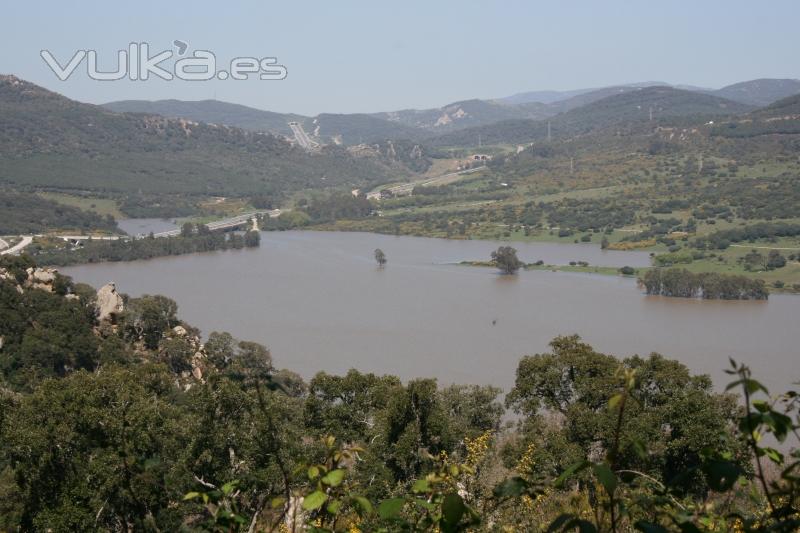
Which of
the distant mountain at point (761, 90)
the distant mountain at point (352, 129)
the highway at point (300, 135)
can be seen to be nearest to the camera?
the highway at point (300, 135)

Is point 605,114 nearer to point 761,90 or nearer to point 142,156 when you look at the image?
point 142,156

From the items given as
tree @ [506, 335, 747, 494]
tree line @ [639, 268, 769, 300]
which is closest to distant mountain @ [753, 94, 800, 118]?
tree line @ [639, 268, 769, 300]

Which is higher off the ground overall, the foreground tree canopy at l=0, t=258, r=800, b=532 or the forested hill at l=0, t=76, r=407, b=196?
the forested hill at l=0, t=76, r=407, b=196

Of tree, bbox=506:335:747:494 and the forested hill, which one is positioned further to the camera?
the forested hill

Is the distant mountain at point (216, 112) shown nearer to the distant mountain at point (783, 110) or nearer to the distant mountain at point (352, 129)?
the distant mountain at point (352, 129)

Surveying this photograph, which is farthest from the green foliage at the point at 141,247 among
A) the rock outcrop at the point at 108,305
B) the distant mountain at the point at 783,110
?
the distant mountain at the point at 783,110

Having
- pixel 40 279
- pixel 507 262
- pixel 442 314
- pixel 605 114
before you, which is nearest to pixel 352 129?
pixel 605 114

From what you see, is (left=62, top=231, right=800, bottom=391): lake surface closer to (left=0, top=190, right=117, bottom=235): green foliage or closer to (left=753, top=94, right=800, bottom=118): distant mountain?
(left=0, top=190, right=117, bottom=235): green foliage
